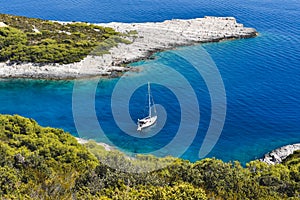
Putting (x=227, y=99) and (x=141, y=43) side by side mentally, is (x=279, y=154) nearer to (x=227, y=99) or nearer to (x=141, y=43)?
(x=227, y=99)

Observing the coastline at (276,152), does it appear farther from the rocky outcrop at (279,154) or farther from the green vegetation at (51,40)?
the green vegetation at (51,40)

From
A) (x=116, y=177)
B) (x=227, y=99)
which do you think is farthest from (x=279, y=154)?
(x=116, y=177)

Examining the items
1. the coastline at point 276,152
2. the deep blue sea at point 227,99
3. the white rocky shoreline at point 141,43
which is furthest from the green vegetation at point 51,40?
the coastline at point 276,152

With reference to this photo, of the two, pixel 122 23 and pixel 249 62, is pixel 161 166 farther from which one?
pixel 122 23

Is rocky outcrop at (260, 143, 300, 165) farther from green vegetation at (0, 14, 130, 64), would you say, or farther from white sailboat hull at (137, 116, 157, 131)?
green vegetation at (0, 14, 130, 64)

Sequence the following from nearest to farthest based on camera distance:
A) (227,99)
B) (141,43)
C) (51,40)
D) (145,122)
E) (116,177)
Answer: (116,177)
(145,122)
(227,99)
(51,40)
(141,43)

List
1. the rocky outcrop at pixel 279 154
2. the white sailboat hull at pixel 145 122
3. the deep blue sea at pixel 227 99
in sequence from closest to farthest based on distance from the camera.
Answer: the rocky outcrop at pixel 279 154 < the deep blue sea at pixel 227 99 < the white sailboat hull at pixel 145 122

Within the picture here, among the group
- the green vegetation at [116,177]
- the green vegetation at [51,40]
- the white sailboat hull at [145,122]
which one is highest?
the green vegetation at [51,40]

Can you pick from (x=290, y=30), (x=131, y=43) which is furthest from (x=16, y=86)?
(x=290, y=30)
